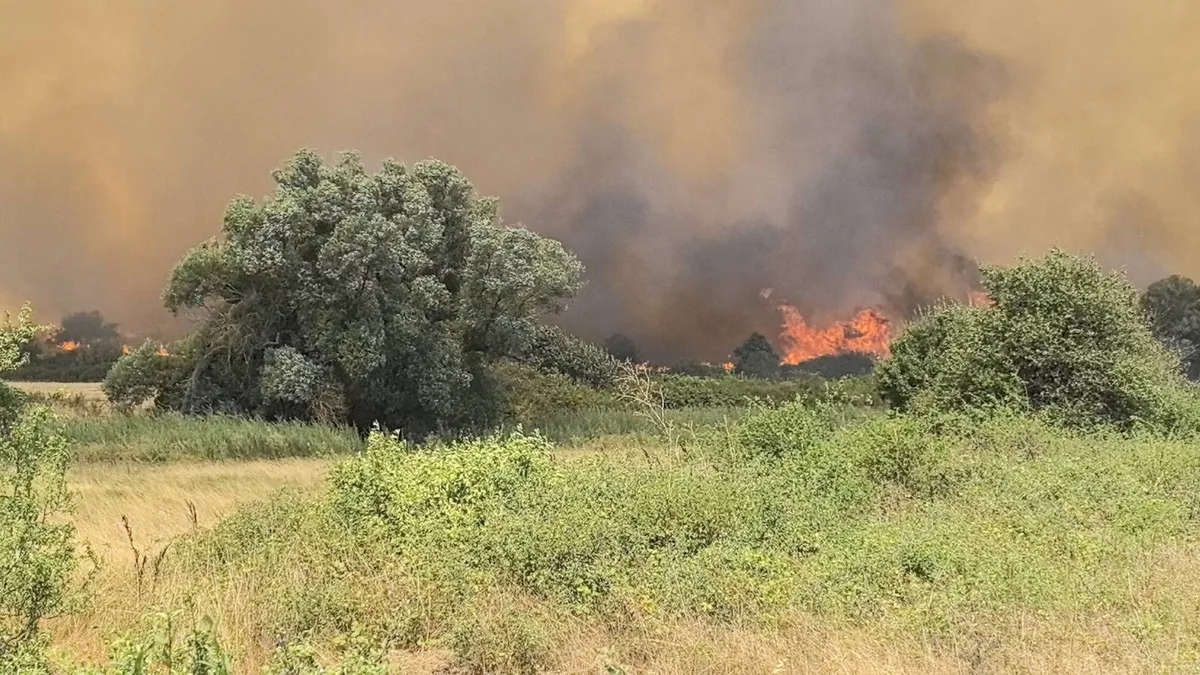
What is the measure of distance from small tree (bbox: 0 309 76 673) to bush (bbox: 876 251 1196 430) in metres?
18.4

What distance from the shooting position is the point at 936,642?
6.37 metres

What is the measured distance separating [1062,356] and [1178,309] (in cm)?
5904

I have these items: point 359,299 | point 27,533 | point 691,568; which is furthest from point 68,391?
point 691,568

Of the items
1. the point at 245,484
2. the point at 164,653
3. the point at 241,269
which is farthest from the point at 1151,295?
the point at 164,653

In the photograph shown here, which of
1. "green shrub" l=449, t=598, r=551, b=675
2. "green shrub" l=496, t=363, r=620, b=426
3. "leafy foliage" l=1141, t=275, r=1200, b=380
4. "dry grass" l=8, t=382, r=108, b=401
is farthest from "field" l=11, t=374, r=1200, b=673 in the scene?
"leafy foliage" l=1141, t=275, r=1200, b=380

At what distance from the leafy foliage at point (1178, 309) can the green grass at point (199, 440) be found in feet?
204

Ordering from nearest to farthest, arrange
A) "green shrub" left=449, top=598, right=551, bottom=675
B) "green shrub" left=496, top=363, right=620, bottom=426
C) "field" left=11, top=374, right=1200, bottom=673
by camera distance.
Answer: "field" left=11, top=374, right=1200, bottom=673, "green shrub" left=449, top=598, right=551, bottom=675, "green shrub" left=496, top=363, right=620, bottom=426

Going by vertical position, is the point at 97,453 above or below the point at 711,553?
above

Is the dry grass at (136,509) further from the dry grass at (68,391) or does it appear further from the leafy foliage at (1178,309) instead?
the leafy foliage at (1178,309)

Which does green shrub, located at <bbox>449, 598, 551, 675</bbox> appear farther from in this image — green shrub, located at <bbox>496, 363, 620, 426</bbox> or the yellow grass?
green shrub, located at <bbox>496, 363, 620, 426</bbox>

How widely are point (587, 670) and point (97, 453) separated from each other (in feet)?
69.0

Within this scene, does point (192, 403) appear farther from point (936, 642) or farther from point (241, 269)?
point (936, 642)

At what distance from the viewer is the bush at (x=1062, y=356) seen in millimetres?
20609

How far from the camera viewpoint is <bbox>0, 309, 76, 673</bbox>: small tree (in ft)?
19.7
